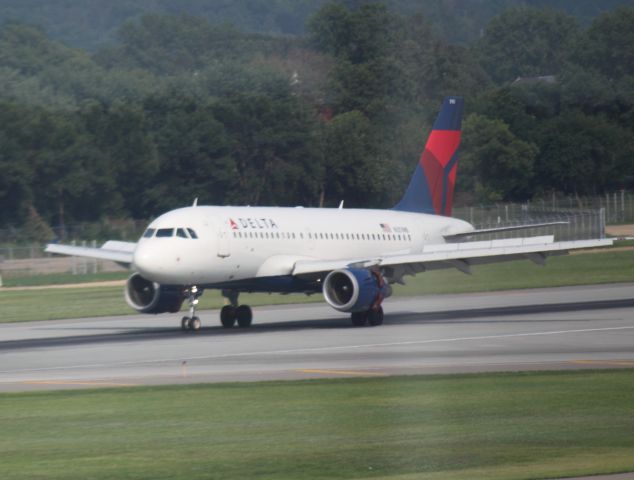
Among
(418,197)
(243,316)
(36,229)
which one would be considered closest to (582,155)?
(418,197)

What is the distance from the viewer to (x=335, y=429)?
21.1 m

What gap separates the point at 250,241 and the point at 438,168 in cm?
1403

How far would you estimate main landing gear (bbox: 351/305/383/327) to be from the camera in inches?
1710

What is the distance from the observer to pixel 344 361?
31984 mm

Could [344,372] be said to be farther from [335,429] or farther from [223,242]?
[223,242]

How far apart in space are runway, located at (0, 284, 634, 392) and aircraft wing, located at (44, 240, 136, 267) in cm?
240

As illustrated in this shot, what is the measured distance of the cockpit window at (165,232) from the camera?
42094 millimetres

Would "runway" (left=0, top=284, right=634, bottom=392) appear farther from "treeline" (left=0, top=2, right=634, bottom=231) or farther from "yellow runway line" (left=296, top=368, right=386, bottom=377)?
"treeline" (left=0, top=2, right=634, bottom=231)

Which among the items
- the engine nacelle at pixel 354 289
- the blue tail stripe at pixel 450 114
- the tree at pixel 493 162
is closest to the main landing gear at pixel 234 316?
the engine nacelle at pixel 354 289

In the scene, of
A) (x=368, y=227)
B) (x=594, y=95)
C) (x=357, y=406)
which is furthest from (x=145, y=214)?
(x=357, y=406)

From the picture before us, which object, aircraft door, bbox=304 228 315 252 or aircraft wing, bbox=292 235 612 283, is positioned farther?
aircraft door, bbox=304 228 315 252

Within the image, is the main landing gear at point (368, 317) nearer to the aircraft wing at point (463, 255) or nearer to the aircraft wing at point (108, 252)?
the aircraft wing at point (463, 255)

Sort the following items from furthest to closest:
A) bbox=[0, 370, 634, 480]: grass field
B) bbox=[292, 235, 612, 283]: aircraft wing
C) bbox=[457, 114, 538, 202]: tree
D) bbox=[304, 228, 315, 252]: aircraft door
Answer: bbox=[457, 114, 538, 202]: tree, bbox=[304, 228, 315, 252]: aircraft door, bbox=[292, 235, 612, 283]: aircraft wing, bbox=[0, 370, 634, 480]: grass field

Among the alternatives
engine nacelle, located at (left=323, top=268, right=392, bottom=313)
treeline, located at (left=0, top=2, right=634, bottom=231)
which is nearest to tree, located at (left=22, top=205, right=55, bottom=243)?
treeline, located at (left=0, top=2, right=634, bottom=231)
